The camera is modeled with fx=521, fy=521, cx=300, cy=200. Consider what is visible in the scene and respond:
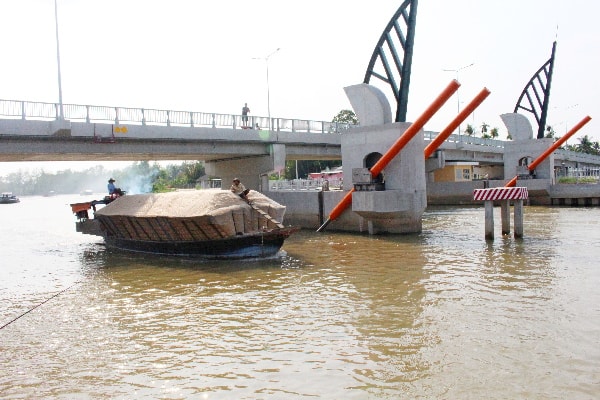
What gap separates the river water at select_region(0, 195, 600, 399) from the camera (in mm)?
7203

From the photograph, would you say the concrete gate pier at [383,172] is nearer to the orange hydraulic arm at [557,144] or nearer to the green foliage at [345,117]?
the orange hydraulic arm at [557,144]

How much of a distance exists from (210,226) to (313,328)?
28.8 ft

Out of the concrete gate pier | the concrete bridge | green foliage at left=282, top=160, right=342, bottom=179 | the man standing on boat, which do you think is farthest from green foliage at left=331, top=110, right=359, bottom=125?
the man standing on boat

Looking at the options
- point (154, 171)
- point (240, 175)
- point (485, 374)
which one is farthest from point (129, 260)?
point (154, 171)

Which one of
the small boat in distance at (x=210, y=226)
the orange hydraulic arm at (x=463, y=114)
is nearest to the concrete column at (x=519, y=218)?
the orange hydraulic arm at (x=463, y=114)

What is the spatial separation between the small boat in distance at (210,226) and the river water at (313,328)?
740 millimetres

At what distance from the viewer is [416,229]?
25312mm

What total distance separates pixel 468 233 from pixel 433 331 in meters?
16.1

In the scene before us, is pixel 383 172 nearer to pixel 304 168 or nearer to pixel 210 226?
pixel 210 226

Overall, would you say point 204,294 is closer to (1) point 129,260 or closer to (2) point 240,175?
(1) point 129,260

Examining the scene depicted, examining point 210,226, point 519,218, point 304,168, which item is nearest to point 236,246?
point 210,226

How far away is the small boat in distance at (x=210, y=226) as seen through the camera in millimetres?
17844

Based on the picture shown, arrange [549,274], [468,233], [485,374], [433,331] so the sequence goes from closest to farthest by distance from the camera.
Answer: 1. [485,374]
2. [433,331]
3. [549,274]
4. [468,233]

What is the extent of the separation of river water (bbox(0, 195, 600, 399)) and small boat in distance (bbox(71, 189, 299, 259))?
0.74 metres
